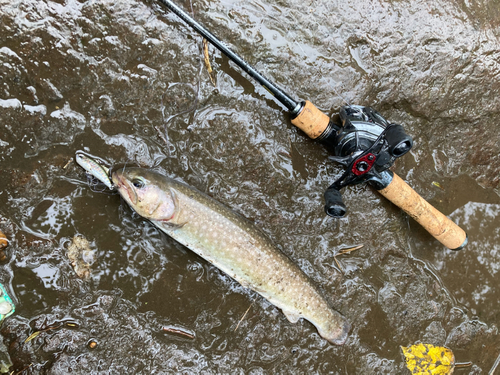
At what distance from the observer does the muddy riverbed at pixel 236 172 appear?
247cm

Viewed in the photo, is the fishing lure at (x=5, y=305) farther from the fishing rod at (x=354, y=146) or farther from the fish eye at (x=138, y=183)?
the fishing rod at (x=354, y=146)

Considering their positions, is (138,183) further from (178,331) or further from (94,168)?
(178,331)

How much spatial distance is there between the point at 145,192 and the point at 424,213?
2327 mm

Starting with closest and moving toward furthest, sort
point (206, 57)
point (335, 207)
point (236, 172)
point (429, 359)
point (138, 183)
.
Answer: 1. point (335, 207)
2. point (138, 183)
3. point (206, 57)
4. point (236, 172)
5. point (429, 359)

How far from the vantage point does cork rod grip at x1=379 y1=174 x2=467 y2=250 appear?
2.67m

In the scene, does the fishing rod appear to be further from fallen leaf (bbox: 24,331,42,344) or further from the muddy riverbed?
fallen leaf (bbox: 24,331,42,344)

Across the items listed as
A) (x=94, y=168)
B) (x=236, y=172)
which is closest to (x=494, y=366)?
(x=236, y=172)

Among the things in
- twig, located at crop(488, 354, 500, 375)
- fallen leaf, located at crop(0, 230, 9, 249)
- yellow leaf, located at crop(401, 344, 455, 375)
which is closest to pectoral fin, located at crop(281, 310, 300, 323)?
yellow leaf, located at crop(401, 344, 455, 375)

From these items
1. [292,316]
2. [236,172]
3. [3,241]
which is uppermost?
[236,172]

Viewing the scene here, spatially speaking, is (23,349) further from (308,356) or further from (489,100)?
(489,100)

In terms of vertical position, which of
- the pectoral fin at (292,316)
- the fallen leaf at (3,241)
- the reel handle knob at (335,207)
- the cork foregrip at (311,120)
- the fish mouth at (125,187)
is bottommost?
the fallen leaf at (3,241)

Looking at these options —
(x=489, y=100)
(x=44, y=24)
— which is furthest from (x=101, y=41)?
(x=489, y=100)

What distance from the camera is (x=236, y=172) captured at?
280 centimetres

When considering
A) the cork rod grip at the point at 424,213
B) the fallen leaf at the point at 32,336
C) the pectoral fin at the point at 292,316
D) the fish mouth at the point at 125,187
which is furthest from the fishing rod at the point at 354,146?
the fallen leaf at the point at 32,336
